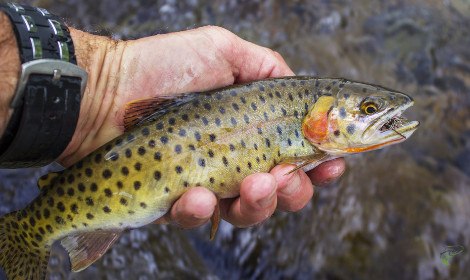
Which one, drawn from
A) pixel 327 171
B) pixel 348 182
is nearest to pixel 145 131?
pixel 327 171

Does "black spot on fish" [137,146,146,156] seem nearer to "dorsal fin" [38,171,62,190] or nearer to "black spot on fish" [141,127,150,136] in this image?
"black spot on fish" [141,127,150,136]

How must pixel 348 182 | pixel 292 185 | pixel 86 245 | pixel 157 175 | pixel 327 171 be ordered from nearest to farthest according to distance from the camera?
pixel 157 175 → pixel 86 245 → pixel 292 185 → pixel 327 171 → pixel 348 182

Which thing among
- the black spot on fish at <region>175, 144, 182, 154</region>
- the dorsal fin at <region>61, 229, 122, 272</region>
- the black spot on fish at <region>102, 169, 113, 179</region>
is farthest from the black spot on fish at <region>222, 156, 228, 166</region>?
the dorsal fin at <region>61, 229, 122, 272</region>

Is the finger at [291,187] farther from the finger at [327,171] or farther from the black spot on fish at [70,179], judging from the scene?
the black spot on fish at [70,179]

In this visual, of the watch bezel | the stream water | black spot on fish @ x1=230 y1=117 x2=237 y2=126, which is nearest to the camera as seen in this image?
the watch bezel

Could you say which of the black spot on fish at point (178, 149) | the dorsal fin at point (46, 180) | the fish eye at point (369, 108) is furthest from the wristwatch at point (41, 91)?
the fish eye at point (369, 108)

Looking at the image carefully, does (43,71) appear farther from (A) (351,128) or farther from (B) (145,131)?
(A) (351,128)
